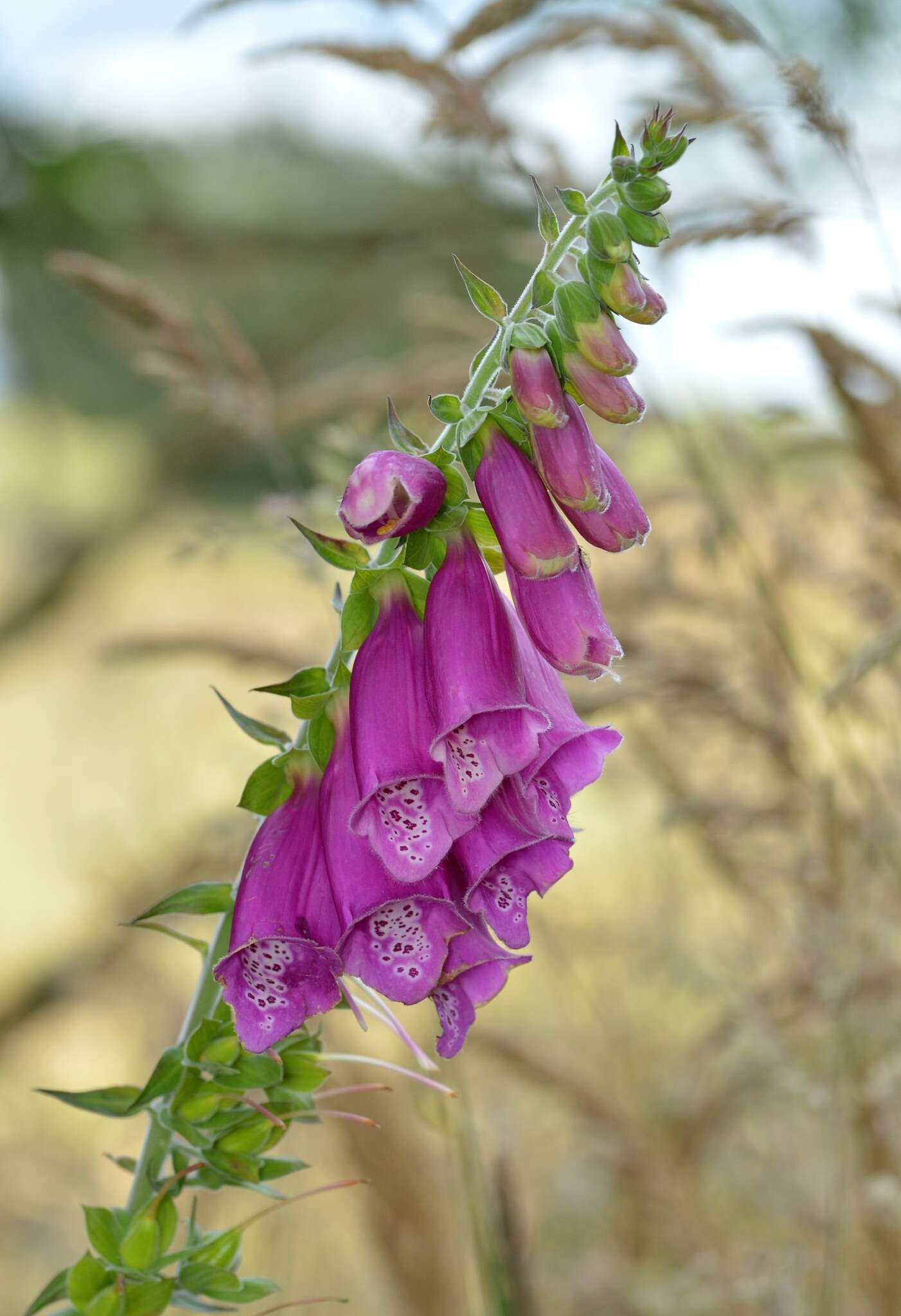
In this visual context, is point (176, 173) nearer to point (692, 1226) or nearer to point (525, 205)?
point (525, 205)

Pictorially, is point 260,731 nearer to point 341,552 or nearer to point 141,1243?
point 341,552

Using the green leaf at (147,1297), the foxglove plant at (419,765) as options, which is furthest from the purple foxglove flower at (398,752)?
the green leaf at (147,1297)

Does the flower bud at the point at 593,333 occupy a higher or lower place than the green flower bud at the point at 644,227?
lower

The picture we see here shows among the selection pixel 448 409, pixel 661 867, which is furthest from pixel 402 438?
pixel 661 867

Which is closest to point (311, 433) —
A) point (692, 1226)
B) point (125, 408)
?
point (125, 408)

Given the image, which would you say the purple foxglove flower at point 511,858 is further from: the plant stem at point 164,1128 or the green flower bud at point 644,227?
the green flower bud at point 644,227

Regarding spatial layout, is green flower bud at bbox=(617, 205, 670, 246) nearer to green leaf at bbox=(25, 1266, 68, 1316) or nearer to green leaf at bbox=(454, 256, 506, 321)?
green leaf at bbox=(454, 256, 506, 321)
